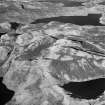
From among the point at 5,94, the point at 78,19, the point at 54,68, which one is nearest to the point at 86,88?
the point at 54,68

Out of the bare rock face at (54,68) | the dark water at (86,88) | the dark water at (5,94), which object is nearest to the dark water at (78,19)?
the bare rock face at (54,68)

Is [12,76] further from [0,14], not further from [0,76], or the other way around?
[0,14]

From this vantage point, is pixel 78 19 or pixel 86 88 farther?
pixel 78 19

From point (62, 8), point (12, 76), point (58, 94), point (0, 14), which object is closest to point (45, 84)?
point (58, 94)

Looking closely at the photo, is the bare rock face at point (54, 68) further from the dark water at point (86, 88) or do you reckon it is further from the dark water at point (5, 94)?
the dark water at point (5, 94)

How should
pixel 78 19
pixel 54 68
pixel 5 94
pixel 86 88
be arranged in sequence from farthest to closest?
pixel 78 19
pixel 54 68
pixel 86 88
pixel 5 94

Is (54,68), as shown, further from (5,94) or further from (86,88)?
(5,94)
